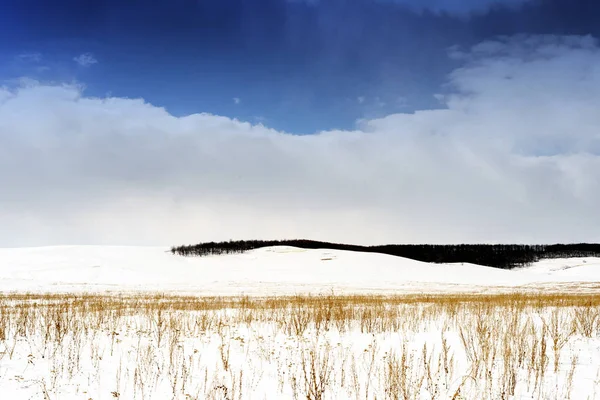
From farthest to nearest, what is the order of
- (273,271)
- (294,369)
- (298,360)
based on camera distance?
(273,271), (298,360), (294,369)

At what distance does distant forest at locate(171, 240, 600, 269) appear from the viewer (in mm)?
122812

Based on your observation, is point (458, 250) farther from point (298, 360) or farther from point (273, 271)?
point (298, 360)

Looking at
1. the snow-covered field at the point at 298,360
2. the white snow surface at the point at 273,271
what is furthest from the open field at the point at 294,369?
the white snow surface at the point at 273,271

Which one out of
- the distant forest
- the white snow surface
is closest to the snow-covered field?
the white snow surface

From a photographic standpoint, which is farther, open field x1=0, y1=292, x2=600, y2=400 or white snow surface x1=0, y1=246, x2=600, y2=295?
white snow surface x1=0, y1=246, x2=600, y2=295

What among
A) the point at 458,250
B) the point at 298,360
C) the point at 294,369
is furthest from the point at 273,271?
the point at 458,250

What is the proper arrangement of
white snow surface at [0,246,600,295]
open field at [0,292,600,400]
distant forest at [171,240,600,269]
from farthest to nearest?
distant forest at [171,240,600,269] → white snow surface at [0,246,600,295] → open field at [0,292,600,400]

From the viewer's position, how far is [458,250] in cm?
14325

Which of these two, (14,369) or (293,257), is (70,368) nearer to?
(14,369)

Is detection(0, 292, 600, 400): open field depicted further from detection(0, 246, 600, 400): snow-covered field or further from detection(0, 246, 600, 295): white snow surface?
detection(0, 246, 600, 295): white snow surface

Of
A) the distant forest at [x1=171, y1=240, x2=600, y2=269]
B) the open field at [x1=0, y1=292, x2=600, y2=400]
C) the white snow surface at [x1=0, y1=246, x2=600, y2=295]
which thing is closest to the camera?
the open field at [x1=0, y1=292, x2=600, y2=400]

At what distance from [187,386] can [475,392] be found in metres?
3.70

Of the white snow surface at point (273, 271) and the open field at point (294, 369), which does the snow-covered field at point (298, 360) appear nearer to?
the open field at point (294, 369)

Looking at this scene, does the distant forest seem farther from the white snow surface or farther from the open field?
the open field
